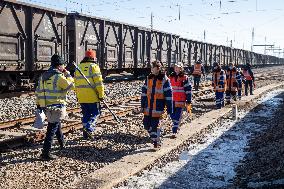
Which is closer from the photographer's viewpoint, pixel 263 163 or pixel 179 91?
pixel 263 163

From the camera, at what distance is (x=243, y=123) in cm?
1114

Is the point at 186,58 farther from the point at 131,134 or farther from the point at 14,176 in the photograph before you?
the point at 14,176

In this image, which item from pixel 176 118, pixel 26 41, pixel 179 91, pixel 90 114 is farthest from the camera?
pixel 26 41

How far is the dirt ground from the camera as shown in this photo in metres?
5.20

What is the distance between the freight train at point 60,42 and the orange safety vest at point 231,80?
7.41 meters

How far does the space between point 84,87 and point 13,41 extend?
779 cm

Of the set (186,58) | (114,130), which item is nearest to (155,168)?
(114,130)

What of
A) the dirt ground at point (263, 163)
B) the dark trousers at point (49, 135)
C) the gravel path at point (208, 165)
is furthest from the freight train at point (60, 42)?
the dirt ground at point (263, 163)

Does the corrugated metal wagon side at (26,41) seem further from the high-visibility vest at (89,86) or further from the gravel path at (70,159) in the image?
the high-visibility vest at (89,86)

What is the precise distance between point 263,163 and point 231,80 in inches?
371

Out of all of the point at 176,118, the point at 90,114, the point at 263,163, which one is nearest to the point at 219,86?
the point at 176,118

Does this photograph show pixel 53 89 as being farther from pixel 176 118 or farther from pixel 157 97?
pixel 176 118

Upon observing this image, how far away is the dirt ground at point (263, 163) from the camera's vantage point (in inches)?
205

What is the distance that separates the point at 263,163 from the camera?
646 cm
